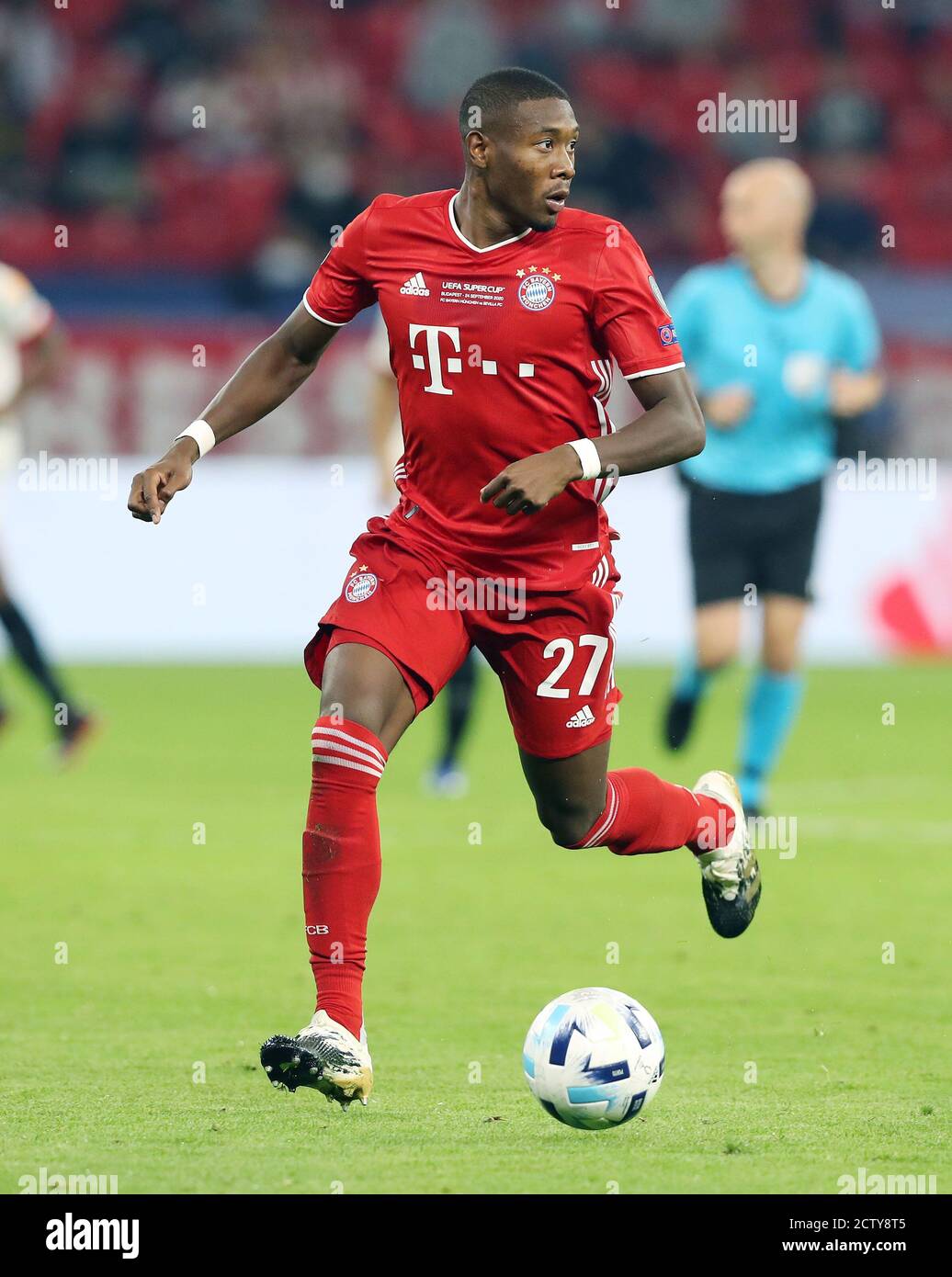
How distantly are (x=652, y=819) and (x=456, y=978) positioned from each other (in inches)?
38.6

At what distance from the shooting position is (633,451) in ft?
15.6

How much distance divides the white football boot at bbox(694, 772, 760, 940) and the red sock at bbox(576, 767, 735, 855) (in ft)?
0.12

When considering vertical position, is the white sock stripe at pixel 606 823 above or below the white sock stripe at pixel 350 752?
below

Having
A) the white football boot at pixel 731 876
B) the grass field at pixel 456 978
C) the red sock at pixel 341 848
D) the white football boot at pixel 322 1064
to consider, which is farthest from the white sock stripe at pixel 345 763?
the white football boot at pixel 731 876

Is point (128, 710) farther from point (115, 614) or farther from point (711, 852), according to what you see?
point (711, 852)

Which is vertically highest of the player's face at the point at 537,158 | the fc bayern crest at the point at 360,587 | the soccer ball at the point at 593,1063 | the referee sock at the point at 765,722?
the player's face at the point at 537,158

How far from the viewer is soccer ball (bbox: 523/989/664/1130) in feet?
14.7

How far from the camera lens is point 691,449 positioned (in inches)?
191

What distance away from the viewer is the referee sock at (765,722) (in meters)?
9.01

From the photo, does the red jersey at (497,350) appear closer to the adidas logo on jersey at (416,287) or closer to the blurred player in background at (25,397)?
the adidas logo on jersey at (416,287)

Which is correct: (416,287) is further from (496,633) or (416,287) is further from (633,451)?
(496,633)

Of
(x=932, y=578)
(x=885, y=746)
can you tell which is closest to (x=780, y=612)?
(x=885, y=746)

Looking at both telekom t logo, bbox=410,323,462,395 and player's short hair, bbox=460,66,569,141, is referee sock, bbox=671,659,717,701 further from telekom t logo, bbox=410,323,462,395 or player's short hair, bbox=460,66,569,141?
player's short hair, bbox=460,66,569,141

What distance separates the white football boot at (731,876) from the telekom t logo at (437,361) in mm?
1535
